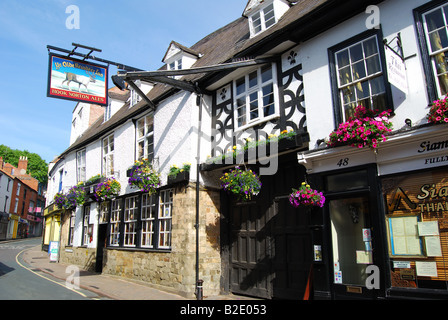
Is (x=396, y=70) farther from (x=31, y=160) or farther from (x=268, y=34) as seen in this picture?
(x=31, y=160)

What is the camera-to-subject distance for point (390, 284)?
5.90 metres

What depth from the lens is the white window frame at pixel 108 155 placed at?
15473 mm

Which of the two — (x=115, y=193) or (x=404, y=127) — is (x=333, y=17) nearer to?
(x=404, y=127)

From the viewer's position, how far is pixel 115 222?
14414 mm

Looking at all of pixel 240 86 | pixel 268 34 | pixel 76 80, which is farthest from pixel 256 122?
pixel 76 80

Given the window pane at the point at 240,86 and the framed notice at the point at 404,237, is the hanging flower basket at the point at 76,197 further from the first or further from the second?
the framed notice at the point at 404,237

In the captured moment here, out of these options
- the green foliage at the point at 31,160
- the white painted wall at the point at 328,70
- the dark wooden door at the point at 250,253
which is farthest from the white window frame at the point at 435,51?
the green foliage at the point at 31,160

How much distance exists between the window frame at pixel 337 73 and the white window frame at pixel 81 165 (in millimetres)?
14473

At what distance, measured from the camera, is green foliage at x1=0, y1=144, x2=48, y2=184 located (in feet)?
162

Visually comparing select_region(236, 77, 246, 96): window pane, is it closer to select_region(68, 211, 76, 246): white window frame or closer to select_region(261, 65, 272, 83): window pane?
select_region(261, 65, 272, 83): window pane

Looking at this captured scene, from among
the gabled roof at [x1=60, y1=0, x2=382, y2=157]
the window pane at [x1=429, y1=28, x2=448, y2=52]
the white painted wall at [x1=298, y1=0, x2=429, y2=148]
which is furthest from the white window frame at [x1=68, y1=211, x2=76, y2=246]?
the window pane at [x1=429, y1=28, x2=448, y2=52]

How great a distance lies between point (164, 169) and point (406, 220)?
755 cm

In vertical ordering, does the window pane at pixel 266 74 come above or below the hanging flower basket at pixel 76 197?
above

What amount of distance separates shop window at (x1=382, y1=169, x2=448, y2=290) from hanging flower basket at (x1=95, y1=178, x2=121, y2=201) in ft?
34.7
